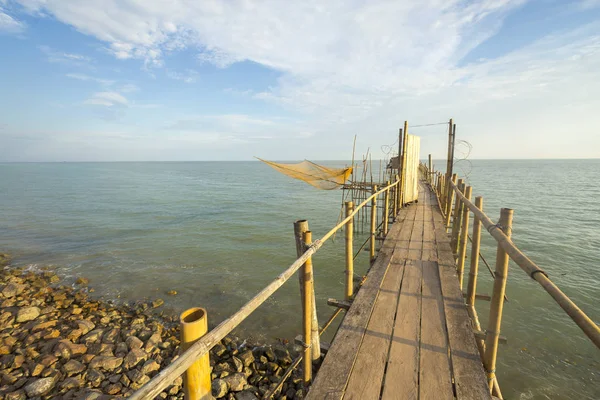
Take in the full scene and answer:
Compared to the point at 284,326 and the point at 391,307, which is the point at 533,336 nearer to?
the point at 391,307

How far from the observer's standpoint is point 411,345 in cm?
282

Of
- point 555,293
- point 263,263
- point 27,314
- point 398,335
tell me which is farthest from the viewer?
point 263,263

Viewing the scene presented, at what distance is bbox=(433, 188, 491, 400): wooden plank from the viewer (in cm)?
226

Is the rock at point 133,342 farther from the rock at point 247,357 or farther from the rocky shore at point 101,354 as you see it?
the rock at point 247,357

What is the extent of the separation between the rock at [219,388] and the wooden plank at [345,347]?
254cm

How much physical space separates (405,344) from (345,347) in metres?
0.65

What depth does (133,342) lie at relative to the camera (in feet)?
17.5

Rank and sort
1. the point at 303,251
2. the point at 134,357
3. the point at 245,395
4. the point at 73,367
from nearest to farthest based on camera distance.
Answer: the point at 303,251, the point at 245,395, the point at 73,367, the point at 134,357

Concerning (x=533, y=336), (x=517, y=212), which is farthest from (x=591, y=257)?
(x=517, y=212)

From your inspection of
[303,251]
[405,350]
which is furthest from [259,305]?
[405,350]

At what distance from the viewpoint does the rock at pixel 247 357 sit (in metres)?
4.97

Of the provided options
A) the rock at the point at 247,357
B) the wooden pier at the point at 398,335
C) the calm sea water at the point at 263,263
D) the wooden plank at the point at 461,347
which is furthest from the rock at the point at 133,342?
the wooden plank at the point at 461,347

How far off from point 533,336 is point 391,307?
17.0ft

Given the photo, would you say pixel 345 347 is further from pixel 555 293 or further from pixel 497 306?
pixel 555 293
